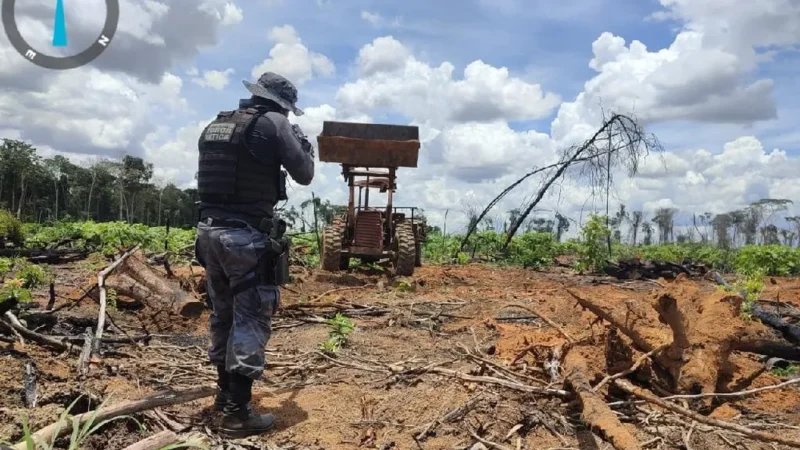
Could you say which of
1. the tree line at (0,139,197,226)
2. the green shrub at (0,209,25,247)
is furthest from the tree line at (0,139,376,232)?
the green shrub at (0,209,25,247)

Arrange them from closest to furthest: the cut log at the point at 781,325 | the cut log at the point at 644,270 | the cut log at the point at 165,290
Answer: the cut log at the point at 781,325, the cut log at the point at 165,290, the cut log at the point at 644,270

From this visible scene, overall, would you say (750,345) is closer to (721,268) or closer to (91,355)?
(91,355)

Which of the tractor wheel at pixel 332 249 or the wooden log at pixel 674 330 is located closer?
the wooden log at pixel 674 330

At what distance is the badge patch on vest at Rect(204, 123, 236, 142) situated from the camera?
11.7 ft

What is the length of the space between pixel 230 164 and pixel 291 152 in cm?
36

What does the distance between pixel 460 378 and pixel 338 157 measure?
852 centimetres

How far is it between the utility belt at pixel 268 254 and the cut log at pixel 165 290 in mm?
3435

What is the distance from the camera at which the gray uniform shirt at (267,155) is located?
11.7ft

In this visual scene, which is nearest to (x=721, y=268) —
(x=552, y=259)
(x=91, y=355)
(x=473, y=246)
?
(x=552, y=259)

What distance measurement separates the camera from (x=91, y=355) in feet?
14.4

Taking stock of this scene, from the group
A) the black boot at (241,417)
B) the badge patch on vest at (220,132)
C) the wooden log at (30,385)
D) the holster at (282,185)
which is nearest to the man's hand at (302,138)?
the holster at (282,185)

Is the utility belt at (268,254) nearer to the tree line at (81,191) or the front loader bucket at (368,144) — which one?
the front loader bucket at (368,144)

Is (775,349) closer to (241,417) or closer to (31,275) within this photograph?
(241,417)

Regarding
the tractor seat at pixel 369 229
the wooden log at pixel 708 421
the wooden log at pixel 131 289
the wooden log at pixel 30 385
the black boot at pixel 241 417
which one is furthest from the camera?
the tractor seat at pixel 369 229
